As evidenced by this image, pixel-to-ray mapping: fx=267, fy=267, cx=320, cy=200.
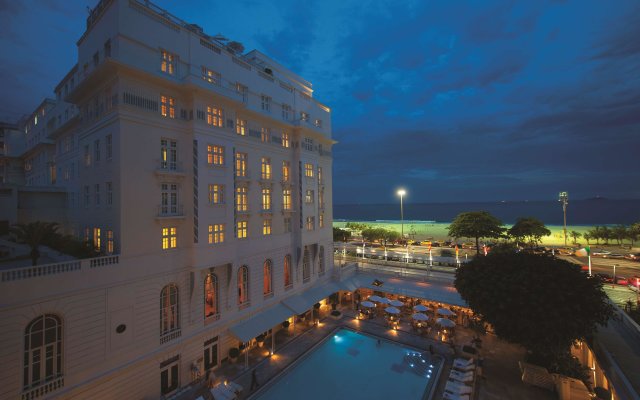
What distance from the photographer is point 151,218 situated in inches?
700

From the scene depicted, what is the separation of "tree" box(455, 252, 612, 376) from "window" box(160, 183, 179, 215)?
75.1 ft

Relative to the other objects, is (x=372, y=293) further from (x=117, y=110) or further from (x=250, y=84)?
(x=117, y=110)

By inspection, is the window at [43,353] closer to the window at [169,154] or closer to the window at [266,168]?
the window at [169,154]

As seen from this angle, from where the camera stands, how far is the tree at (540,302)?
16.1m

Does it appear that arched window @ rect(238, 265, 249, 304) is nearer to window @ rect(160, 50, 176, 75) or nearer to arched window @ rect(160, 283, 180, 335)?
arched window @ rect(160, 283, 180, 335)

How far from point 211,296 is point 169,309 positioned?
3.36 metres

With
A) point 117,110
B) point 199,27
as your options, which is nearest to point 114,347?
point 117,110

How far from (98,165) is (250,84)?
13.9 metres

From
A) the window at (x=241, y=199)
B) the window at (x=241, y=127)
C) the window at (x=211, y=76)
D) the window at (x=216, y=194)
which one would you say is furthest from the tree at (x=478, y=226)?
the window at (x=211, y=76)

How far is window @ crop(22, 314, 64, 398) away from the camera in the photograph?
13.3 m

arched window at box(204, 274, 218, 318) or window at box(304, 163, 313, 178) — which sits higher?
window at box(304, 163, 313, 178)

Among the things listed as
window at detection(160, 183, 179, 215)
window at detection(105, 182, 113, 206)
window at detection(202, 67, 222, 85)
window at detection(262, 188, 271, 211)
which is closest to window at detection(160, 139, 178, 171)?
window at detection(160, 183, 179, 215)

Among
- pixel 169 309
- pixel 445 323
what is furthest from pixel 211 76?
pixel 445 323

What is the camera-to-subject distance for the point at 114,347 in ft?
51.3
